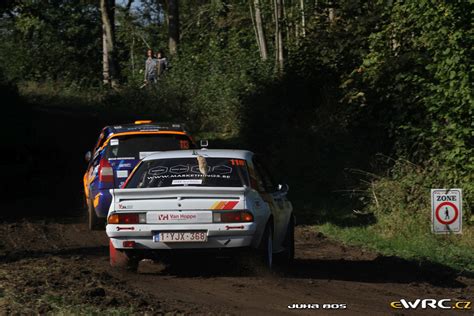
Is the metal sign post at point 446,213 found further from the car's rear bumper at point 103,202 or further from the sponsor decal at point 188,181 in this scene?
the car's rear bumper at point 103,202

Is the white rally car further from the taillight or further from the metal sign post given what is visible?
the taillight

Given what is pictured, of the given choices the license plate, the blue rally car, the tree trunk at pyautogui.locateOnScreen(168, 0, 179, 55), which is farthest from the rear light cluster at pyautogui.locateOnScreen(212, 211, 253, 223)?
the tree trunk at pyautogui.locateOnScreen(168, 0, 179, 55)

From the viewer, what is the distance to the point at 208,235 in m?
10.9

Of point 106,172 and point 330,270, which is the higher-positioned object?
point 106,172

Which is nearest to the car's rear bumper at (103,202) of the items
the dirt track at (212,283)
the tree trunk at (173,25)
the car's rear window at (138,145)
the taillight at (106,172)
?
the taillight at (106,172)

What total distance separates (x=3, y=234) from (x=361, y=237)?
222 inches

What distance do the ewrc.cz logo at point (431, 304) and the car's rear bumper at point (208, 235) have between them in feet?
6.05

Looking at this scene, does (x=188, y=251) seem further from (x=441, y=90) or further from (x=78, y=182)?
(x=78, y=182)

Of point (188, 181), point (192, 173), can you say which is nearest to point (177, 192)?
point (188, 181)

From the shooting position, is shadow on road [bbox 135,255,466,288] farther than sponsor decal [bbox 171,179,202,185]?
No

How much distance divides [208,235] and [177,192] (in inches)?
23.6

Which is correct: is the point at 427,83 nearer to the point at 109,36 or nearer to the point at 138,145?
the point at 138,145

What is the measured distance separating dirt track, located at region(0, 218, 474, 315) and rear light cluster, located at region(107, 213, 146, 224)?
2.11ft

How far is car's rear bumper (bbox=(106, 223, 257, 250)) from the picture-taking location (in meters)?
10.9
